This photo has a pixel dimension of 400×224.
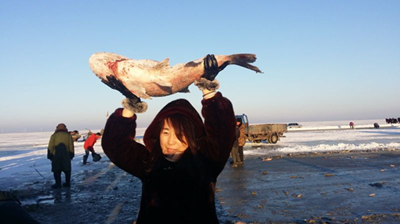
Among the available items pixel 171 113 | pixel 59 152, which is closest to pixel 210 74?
pixel 171 113

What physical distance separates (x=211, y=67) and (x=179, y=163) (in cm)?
68

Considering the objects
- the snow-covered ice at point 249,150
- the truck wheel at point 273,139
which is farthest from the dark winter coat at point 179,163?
the truck wheel at point 273,139

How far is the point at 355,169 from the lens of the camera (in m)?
11.3

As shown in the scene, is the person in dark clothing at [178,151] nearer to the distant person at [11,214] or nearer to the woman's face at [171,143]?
the woman's face at [171,143]

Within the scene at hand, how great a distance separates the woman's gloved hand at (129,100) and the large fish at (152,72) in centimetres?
3

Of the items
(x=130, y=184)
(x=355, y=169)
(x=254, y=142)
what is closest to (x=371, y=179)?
(x=355, y=169)

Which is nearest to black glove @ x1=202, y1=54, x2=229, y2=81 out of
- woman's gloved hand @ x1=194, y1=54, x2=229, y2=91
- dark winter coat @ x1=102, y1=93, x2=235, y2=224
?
woman's gloved hand @ x1=194, y1=54, x2=229, y2=91

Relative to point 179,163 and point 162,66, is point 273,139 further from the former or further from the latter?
point 179,163

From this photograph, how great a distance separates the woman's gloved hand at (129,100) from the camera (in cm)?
236

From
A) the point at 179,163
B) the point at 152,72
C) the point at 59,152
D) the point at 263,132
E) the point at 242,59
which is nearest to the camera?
the point at 179,163

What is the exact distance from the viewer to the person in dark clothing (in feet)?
6.89

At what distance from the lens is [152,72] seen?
2.43 meters

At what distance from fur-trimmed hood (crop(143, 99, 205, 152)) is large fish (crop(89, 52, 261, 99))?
155 millimetres

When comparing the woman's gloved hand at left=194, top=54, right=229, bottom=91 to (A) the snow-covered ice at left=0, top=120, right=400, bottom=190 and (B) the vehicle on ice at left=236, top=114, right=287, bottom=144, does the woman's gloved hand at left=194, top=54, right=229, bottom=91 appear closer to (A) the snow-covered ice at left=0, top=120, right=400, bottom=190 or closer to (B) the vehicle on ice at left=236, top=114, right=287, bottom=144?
(A) the snow-covered ice at left=0, top=120, right=400, bottom=190
